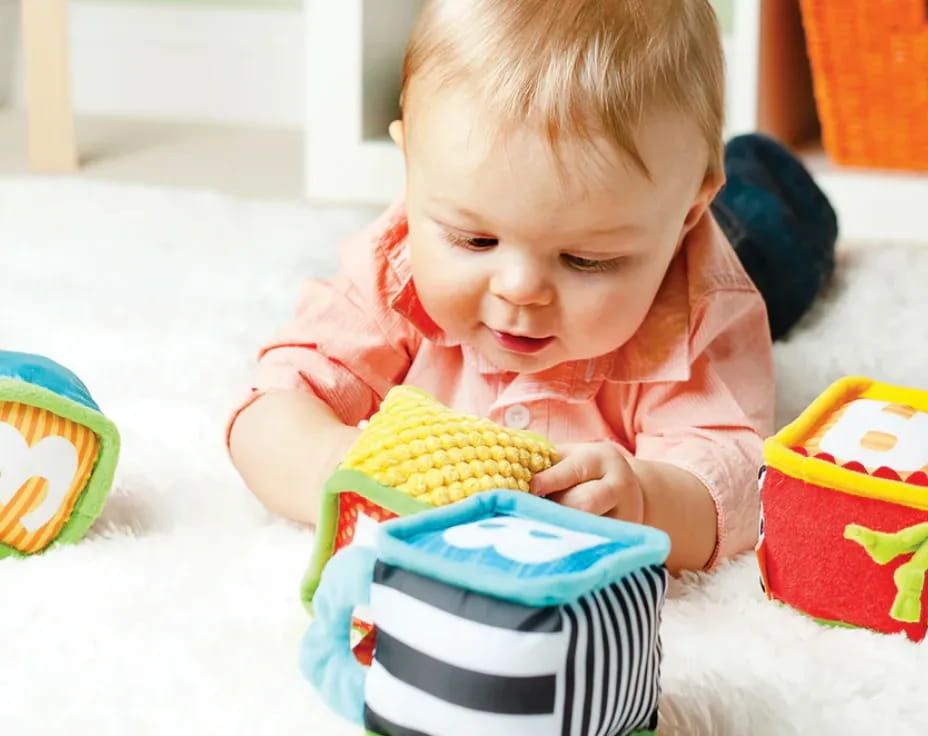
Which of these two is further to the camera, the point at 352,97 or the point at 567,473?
the point at 352,97

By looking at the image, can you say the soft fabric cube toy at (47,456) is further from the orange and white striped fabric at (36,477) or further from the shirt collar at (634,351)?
the shirt collar at (634,351)

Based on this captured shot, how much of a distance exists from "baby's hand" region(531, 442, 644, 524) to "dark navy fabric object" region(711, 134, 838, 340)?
49 cm

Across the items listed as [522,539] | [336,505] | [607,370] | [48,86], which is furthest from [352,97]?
[522,539]

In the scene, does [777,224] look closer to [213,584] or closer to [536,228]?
[536,228]

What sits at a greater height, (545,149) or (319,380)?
(545,149)

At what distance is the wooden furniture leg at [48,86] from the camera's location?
1.95m

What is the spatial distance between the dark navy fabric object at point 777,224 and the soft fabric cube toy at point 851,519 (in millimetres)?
464

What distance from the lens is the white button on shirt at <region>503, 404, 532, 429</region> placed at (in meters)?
0.92

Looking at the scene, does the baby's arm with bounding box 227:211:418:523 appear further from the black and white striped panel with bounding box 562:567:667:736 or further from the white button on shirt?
the black and white striped panel with bounding box 562:567:667:736

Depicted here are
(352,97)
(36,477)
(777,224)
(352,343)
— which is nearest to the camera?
(36,477)

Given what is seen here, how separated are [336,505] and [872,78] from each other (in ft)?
3.73

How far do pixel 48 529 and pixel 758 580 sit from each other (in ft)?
1.33

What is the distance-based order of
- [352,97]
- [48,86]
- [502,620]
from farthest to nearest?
1. [48,86]
2. [352,97]
3. [502,620]

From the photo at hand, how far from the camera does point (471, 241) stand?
817 millimetres
